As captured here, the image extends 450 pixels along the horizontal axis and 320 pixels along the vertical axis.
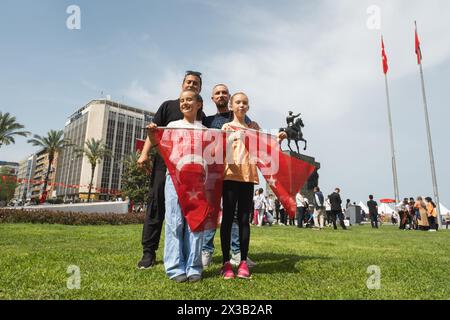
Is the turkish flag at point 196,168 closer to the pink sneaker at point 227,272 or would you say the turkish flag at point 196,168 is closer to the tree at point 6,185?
the pink sneaker at point 227,272

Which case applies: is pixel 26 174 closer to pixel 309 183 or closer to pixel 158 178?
pixel 309 183

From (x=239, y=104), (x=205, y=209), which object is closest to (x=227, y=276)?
(x=205, y=209)

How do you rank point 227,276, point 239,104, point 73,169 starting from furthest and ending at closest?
point 73,169
point 239,104
point 227,276

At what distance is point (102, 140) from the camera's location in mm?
86875

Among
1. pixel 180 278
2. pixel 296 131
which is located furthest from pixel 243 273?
pixel 296 131

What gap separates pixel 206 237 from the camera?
417 centimetres

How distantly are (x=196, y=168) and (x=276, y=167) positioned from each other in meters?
1.13

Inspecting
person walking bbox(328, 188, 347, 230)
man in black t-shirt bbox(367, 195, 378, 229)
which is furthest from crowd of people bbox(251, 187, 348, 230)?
man in black t-shirt bbox(367, 195, 378, 229)

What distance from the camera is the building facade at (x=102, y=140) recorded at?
89.3m

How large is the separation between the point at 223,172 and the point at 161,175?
83 centimetres

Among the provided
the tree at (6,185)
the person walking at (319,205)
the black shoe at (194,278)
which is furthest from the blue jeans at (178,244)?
the tree at (6,185)

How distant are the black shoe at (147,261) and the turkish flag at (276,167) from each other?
1635mm

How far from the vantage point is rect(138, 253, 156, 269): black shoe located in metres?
3.96
